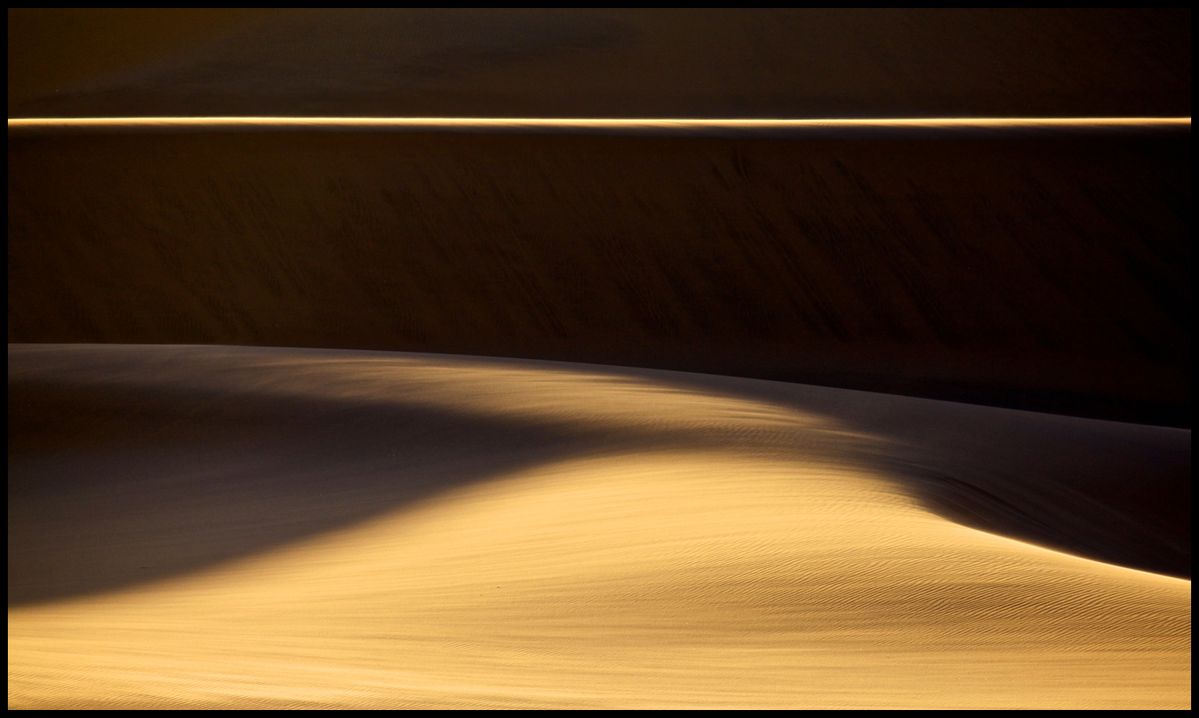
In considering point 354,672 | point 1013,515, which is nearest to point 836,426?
point 1013,515

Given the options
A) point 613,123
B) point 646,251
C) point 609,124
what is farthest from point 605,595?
point 613,123

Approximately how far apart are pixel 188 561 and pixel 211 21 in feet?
112

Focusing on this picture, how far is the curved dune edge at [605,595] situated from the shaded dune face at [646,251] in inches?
257

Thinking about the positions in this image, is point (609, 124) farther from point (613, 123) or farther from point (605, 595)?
point (605, 595)

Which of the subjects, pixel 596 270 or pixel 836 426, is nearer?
pixel 836 426

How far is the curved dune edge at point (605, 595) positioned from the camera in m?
3.01

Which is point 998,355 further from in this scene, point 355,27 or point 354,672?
point 355,27

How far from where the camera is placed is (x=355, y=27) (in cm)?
3341

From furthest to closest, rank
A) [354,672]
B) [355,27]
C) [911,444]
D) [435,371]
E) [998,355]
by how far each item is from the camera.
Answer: [355,27], [998,355], [435,371], [911,444], [354,672]

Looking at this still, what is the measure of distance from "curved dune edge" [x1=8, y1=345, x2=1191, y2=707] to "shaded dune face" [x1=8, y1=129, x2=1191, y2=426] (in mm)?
6521

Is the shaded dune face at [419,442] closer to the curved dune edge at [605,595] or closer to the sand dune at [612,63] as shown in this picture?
the curved dune edge at [605,595]

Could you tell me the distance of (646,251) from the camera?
14180 millimetres

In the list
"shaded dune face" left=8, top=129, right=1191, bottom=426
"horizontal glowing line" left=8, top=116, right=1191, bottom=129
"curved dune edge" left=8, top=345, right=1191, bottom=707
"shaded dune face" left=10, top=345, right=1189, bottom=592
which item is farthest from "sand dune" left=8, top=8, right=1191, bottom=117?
"curved dune edge" left=8, top=345, right=1191, bottom=707

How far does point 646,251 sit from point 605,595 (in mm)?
10520
